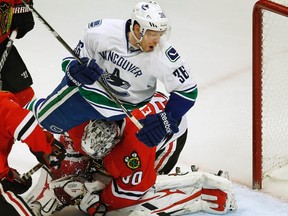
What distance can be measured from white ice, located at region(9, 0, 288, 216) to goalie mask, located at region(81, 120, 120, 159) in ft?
1.63

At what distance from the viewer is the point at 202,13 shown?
5.13m

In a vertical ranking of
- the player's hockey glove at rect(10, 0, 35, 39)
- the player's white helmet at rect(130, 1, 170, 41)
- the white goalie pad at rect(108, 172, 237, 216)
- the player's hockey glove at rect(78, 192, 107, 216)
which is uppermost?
the player's hockey glove at rect(10, 0, 35, 39)

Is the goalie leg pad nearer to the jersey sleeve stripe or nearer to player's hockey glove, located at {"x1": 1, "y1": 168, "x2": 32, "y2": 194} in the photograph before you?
player's hockey glove, located at {"x1": 1, "y1": 168, "x2": 32, "y2": 194}

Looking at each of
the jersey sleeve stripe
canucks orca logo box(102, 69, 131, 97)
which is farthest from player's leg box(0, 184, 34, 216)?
canucks orca logo box(102, 69, 131, 97)

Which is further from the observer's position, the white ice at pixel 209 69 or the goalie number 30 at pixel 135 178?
the white ice at pixel 209 69

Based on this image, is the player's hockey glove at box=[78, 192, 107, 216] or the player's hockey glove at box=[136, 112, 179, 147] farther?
the player's hockey glove at box=[78, 192, 107, 216]

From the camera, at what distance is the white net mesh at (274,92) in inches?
126

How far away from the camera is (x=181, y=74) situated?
7.84 ft

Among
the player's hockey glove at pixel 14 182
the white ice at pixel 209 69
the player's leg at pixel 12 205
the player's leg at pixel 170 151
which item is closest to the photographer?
the player's leg at pixel 12 205

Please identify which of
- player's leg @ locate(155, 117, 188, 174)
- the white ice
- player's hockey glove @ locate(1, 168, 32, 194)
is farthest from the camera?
the white ice

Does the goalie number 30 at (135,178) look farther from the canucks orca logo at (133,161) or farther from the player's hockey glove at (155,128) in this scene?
the player's hockey glove at (155,128)

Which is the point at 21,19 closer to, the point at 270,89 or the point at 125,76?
the point at 125,76

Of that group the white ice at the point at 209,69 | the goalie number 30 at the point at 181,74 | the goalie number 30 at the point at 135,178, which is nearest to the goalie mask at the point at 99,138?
the goalie number 30 at the point at 135,178

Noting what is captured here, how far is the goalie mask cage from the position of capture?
117 inches
